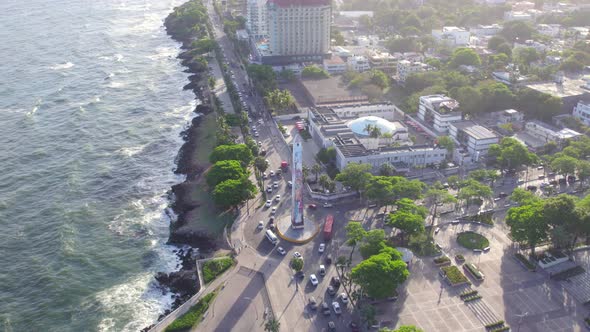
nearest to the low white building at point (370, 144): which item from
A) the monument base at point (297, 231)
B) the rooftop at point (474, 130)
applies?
the rooftop at point (474, 130)

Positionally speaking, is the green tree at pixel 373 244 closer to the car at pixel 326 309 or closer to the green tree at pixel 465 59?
the car at pixel 326 309

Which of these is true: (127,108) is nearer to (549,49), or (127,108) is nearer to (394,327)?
(394,327)

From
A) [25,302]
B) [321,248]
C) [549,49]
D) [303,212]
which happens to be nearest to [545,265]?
[321,248]

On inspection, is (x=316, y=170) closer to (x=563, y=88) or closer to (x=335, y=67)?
(x=335, y=67)

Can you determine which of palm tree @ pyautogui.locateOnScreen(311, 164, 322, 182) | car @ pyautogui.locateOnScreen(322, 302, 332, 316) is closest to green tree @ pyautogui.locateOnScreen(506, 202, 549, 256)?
car @ pyautogui.locateOnScreen(322, 302, 332, 316)

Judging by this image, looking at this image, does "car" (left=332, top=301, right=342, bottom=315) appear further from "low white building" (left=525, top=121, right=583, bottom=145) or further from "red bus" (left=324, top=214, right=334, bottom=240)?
"low white building" (left=525, top=121, right=583, bottom=145)

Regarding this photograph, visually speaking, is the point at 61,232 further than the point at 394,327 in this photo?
Yes
